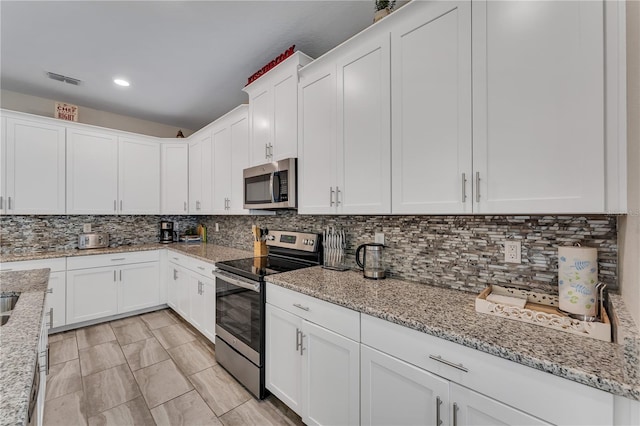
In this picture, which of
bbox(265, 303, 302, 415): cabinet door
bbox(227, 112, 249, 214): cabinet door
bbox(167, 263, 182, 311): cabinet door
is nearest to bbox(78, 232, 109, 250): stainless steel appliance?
bbox(167, 263, 182, 311): cabinet door

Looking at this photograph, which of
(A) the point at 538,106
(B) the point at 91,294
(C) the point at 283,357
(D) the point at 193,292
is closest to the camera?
(A) the point at 538,106

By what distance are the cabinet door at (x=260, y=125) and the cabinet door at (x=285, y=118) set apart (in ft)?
0.28

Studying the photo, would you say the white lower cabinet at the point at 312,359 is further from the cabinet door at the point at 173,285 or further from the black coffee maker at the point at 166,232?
the black coffee maker at the point at 166,232

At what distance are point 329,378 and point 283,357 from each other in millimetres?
413

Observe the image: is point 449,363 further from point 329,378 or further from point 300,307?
point 300,307

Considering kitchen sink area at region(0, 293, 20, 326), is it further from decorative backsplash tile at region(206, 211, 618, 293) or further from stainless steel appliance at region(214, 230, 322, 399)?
decorative backsplash tile at region(206, 211, 618, 293)

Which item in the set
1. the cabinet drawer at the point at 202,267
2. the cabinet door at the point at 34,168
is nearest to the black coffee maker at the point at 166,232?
the cabinet door at the point at 34,168

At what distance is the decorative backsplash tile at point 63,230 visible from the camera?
124 inches

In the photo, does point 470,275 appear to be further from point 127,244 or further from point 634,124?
point 127,244

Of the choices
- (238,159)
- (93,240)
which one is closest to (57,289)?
(93,240)

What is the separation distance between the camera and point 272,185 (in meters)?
2.26

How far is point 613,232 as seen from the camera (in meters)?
1.17

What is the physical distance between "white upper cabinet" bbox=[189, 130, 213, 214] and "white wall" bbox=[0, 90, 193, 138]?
815mm

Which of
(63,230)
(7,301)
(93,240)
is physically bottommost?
(7,301)
